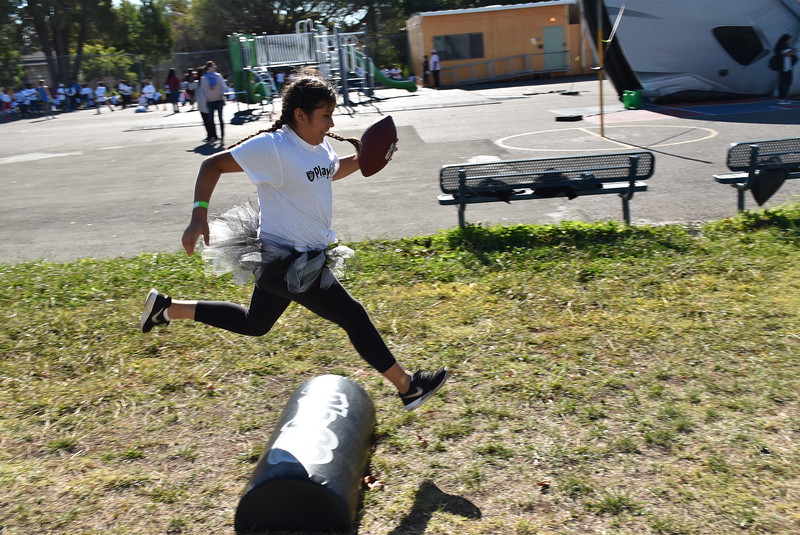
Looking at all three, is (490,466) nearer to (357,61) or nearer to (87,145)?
(87,145)

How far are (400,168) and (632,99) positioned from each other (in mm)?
9823

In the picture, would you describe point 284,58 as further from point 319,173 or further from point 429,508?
point 429,508

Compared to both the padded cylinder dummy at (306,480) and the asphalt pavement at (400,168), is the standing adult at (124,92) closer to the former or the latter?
the asphalt pavement at (400,168)

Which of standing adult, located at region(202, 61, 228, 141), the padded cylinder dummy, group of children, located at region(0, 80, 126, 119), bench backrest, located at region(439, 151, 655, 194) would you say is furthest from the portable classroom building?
the padded cylinder dummy

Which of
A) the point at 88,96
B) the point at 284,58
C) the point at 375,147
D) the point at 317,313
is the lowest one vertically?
the point at 317,313

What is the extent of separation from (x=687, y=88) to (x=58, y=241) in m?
17.2

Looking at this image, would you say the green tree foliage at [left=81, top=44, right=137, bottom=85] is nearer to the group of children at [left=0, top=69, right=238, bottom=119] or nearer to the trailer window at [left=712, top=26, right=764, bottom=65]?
the group of children at [left=0, top=69, right=238, bottom=119]

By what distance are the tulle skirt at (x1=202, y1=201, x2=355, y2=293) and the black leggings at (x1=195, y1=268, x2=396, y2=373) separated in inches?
3.1

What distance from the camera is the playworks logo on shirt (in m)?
3.58

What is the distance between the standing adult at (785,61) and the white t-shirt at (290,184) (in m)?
18.9

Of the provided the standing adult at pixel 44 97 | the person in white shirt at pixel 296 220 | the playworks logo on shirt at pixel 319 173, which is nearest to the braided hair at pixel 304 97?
the person in white shirt at pixel 296 220

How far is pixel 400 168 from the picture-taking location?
40.8 ft

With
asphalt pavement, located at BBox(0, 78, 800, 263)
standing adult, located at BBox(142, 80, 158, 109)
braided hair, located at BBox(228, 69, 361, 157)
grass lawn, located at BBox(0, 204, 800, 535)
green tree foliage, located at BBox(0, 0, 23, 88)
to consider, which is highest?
green tree foliage, located at BBox(0, 0, 23, 88)

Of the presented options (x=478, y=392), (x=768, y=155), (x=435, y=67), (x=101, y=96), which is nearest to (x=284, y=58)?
(x=435, y=67)
